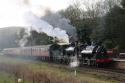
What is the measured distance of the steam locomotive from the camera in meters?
39.3

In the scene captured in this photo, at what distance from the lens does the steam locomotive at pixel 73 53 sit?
3928 centimetres

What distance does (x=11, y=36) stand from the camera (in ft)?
294

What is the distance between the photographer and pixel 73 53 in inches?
1687

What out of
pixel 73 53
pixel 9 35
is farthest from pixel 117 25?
pixel 9 35

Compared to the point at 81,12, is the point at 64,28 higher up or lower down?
lower down

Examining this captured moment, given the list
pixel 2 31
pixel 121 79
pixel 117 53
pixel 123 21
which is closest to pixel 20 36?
pixel 2 31

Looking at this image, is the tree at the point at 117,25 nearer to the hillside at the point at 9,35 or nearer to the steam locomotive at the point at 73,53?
the steam locomotive at the point at 73,53

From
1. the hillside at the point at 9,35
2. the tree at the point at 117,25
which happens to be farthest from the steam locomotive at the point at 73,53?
the hillside at the point at 9,35

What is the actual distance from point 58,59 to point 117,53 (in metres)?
11.8

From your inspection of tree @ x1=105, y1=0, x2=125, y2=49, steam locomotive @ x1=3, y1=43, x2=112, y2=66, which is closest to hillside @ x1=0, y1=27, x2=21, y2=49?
steam locomotive @ x1=3, y1=43, x2=112, y2=66

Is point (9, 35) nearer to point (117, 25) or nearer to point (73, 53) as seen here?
point (117, 25)

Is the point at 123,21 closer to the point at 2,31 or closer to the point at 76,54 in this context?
the point at 76,54

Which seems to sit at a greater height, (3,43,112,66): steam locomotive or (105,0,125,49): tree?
(105,0,125,49): tree

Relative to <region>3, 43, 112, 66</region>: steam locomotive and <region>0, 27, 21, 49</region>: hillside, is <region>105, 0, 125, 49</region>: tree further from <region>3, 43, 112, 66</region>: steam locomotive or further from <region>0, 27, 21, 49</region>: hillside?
<region>0, 27, 21, 49</region>: hillside
